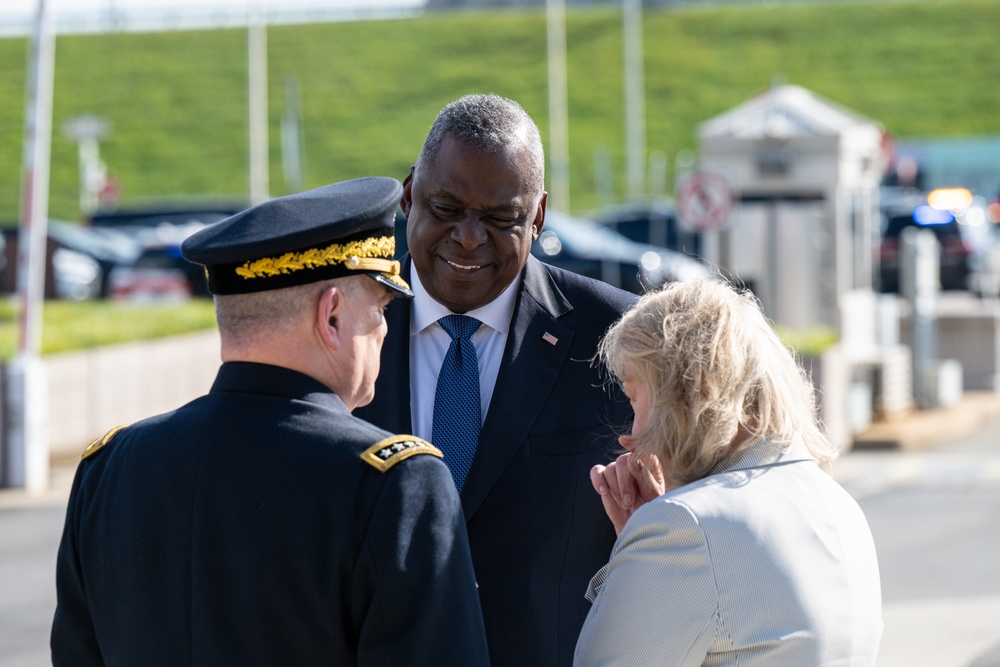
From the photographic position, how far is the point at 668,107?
5050 centimetres

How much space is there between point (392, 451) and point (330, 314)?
0.80 feet

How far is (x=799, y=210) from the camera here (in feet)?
50.5

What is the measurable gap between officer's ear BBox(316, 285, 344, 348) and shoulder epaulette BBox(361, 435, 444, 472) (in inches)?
7.1

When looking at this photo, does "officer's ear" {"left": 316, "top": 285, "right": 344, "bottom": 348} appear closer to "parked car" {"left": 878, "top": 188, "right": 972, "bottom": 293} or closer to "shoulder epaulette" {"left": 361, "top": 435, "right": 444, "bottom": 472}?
"shoulder epaulette" {"left": 361, "top": 435, "right": 444, "bottom": 472}

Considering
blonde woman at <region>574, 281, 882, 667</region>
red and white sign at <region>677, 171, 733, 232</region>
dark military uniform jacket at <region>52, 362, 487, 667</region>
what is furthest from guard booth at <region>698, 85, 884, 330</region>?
dark military uniform jacket at <region>52, 362, 487, 667</region>

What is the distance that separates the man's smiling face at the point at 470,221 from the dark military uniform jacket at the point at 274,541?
834mm

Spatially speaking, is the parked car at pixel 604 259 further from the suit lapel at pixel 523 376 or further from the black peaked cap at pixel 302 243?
the black peaked cap at pixel 302 243

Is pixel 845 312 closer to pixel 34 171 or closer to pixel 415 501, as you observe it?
pixel 34 171

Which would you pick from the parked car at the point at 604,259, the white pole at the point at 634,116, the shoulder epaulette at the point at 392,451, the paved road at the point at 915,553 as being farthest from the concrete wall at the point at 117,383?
the white pole at the point at 634,116

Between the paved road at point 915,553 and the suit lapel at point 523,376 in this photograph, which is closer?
the suit lapel at point 523,376

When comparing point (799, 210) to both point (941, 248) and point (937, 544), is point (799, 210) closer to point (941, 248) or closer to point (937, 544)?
point (937, 544)

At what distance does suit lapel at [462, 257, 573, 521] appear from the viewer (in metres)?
2.87

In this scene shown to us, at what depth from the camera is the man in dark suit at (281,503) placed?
2.00 metres

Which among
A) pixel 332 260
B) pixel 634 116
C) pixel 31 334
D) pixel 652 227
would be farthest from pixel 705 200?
pixel 634 116
